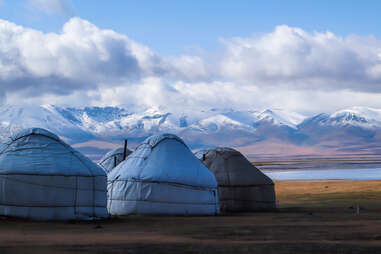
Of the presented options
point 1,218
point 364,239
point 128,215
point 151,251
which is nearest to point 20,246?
point 151,251

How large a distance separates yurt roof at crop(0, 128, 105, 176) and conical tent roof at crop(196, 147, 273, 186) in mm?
7043

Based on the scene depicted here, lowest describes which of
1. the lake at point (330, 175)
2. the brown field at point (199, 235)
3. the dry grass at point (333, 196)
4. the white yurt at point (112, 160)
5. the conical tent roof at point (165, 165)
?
the brown field at point (199, 235)

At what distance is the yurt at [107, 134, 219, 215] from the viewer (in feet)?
65.1

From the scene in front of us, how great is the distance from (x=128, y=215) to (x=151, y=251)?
28.1ft

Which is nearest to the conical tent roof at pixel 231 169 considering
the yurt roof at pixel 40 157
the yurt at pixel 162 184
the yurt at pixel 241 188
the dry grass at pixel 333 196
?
the yurt at pixel 241 188

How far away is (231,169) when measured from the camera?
2406cm

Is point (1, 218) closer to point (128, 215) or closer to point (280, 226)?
point (128, 215)

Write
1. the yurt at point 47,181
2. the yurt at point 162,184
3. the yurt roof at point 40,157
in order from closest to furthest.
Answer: the yurt at point 47,181
the yurt roof at point 40,157
the yurt at point 162,184

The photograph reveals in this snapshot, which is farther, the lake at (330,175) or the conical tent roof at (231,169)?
the lake at (330,175)

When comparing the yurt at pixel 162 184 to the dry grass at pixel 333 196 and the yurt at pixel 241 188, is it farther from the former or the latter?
the dry grass at pixel 333 196

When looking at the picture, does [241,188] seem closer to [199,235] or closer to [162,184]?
[162,184]

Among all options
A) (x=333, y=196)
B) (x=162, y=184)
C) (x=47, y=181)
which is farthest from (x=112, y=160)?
(x=333, y=196)

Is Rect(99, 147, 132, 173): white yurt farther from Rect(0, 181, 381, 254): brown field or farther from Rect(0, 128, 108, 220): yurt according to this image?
Rect(0, 128, 108, 220): yurt

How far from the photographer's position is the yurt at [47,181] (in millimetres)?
16562
